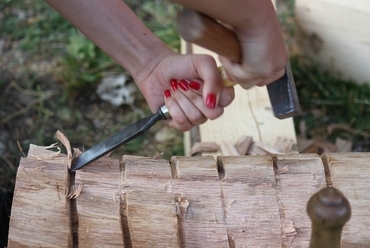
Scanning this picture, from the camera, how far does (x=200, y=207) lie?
1418 millimetres

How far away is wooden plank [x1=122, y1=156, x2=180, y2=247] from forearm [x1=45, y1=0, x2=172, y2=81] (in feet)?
1.86

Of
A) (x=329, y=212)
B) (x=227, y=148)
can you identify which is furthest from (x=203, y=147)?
(x=329, y=212)

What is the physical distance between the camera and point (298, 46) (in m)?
2.99

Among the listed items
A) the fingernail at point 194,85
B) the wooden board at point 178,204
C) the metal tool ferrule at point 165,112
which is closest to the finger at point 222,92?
the fingernail at point 194,85

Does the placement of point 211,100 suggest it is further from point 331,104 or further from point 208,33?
point 331,104

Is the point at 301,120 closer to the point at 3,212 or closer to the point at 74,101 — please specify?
the point at 74,101

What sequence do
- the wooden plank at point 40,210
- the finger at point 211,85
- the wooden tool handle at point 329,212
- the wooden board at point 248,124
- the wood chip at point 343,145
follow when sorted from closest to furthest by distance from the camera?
the wooden tool handle at point 329,212, the wooden plank at point 40,210, the finger at point 211,85, the wooden board at point 248,124, the wood chip at point 343,145

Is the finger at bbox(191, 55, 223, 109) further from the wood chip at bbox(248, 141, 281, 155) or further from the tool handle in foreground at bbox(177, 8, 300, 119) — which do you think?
the wood chip at bbox(248, 141, 281, 155)

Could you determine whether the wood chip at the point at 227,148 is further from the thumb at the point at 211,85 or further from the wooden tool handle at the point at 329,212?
the wooden tool handle at the point at 329,212

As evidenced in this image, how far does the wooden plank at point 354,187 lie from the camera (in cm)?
141

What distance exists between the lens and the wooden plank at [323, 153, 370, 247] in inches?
55.6

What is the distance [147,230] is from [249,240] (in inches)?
10.8

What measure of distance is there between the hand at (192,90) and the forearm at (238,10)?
1.24 ft

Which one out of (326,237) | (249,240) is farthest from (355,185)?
(326,237)
